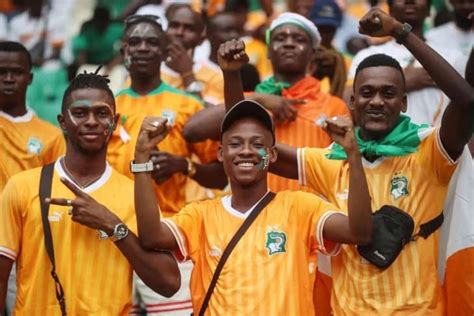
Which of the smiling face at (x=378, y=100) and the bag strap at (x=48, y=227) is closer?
the bag strap at (x=48, y=227)

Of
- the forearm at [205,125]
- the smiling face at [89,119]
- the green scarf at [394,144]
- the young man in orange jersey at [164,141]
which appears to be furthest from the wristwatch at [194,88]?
the green scarf at [394,144]

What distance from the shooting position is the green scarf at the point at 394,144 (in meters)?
6.88

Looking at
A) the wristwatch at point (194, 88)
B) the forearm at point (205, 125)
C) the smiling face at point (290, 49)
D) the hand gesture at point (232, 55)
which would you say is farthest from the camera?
the wristwatch at point (194, 88)

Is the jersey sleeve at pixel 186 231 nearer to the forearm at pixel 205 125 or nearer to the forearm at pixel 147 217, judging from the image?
the forearm at pixel 147 217

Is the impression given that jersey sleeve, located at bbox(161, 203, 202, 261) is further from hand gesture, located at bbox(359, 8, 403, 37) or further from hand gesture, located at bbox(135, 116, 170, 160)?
hand gesture, located at bbox(359, 8, 403, 37)

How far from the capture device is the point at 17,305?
6859 millimetres

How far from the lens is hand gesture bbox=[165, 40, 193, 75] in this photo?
994 centimetres

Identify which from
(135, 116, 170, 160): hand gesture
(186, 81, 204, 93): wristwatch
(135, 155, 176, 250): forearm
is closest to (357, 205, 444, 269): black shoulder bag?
(135, 155, 176, 250): forearm

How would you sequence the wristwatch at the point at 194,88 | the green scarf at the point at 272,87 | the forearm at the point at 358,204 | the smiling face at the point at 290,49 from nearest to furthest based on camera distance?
the forearm at the point at 358,204
the green scarf at the point at 272,87
the smiling face at the point at 290,49
the wristwatch at the point at 194,88

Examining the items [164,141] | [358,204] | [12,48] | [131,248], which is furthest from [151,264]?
[12,48]

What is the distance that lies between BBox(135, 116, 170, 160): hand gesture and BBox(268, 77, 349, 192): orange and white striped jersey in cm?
166

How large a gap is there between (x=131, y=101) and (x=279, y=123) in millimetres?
1266

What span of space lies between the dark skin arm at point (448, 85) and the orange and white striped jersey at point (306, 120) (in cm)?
157

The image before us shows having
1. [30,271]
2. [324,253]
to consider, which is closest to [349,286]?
[324,253]
